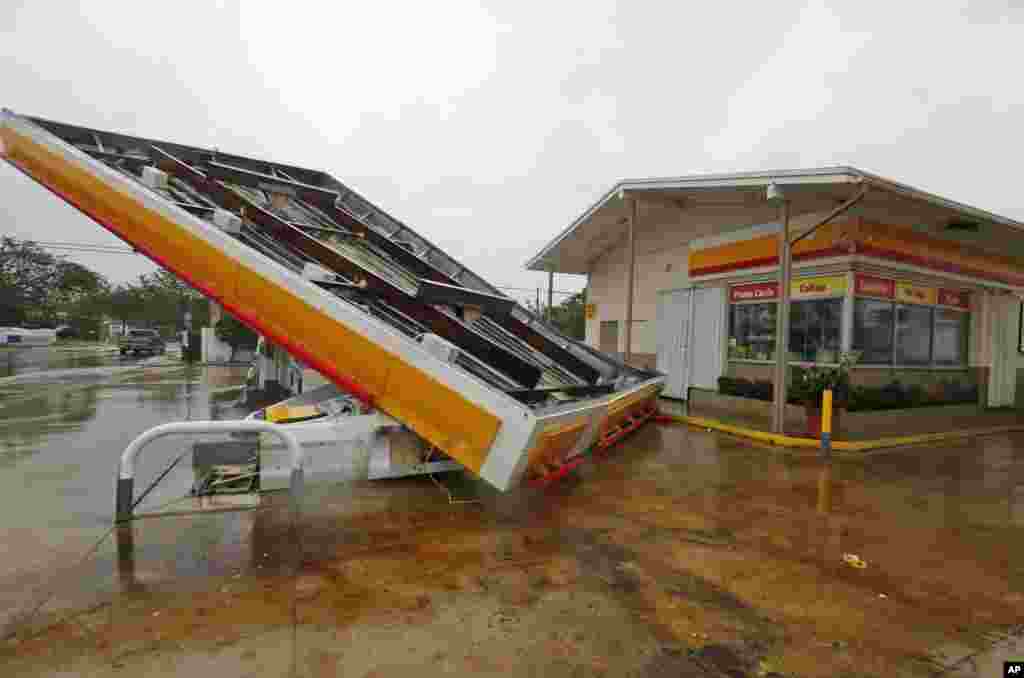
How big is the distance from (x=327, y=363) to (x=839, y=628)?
155 inches

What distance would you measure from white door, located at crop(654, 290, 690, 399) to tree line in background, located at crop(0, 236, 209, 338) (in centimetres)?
3648

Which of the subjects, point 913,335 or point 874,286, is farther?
point 913,335

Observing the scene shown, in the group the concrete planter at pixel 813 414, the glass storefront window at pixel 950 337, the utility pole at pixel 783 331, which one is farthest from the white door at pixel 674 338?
the glass storefront window at pixel 950 337

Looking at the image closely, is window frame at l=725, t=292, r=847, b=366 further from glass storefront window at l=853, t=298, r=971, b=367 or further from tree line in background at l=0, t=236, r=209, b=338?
tree line in background at l=0, t=236, r=209, b=338

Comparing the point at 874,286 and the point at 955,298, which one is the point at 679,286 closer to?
the point at 874,286

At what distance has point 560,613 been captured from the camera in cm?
264

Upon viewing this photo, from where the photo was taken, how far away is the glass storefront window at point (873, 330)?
870 centimetres

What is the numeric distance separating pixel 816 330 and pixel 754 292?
4.67 feet

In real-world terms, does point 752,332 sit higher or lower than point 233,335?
higher

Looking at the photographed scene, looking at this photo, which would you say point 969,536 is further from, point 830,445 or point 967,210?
point 967,210

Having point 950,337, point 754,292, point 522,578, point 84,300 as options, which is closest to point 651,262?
point 754,292

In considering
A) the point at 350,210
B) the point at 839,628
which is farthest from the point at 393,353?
the point at 350,210

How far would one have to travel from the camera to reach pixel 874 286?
8797 mm

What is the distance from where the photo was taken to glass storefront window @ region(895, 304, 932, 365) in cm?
940
